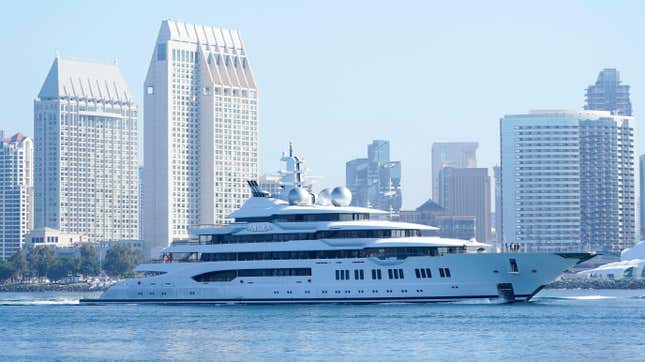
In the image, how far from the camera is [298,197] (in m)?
89.2

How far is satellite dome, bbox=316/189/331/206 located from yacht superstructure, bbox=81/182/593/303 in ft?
4.69

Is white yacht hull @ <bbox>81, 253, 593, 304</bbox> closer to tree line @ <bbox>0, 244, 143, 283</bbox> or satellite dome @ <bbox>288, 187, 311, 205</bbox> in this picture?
satellite dome @ <bbox>288, 187, 311, 205</bbox>

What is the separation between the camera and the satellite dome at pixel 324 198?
91.1 m

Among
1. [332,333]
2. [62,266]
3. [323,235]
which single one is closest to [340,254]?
[323,235]

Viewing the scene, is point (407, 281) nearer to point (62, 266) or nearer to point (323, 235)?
point (323, 235)

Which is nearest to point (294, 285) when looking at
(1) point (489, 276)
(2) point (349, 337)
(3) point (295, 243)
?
(3) point (295, 243)

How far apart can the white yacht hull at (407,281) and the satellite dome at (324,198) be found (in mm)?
6556

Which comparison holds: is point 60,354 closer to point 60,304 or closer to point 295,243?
point 295,243

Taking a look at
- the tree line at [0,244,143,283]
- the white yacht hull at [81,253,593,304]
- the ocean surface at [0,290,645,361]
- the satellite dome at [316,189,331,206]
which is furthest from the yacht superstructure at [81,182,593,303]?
the tree line at [0,244,143,283]

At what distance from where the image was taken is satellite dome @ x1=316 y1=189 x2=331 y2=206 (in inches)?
3588

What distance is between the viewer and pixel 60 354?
6438cm

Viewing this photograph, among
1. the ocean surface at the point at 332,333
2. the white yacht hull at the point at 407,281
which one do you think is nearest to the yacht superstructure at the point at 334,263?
the white yacht hull at the point at 407,281

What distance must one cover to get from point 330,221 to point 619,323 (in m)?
18.8

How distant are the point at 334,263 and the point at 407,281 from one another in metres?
4.39
